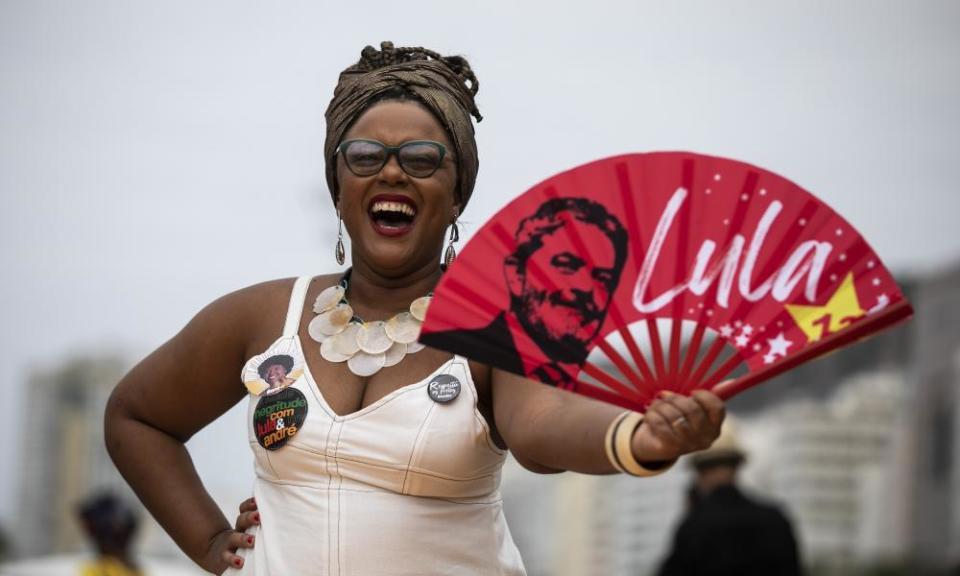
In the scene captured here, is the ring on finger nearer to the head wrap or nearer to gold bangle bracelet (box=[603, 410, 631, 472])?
gold bangle bracelet (box=[603, 410, 631, 472])

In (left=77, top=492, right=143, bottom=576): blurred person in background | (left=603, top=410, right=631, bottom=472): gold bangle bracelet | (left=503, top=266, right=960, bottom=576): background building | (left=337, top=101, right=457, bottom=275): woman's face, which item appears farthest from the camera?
(left=503, top=266, right=960, bottom=576): background building

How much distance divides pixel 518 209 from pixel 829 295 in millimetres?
532

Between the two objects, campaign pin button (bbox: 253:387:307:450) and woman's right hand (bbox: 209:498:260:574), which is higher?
campaign pin button (bbox: 253:387:307:450)

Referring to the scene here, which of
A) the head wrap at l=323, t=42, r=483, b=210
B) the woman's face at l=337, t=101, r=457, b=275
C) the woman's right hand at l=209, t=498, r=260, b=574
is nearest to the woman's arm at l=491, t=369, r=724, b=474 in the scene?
the woman's face at l=337, t=101, r=457, b=275

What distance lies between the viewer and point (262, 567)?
3.16 m

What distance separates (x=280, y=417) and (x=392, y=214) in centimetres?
45

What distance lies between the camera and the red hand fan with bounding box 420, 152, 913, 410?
A: 8.59 feet

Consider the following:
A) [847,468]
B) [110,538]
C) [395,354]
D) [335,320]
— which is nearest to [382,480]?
[395,354]

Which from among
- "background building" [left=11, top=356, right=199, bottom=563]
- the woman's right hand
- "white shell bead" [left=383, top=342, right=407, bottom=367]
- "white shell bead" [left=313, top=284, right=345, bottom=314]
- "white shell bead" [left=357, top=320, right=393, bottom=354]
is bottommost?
"background building" [left=11, top=356, right=199, bottom=563]

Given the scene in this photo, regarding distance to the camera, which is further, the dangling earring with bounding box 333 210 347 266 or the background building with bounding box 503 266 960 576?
the background building with bounding box 503 266 960 576

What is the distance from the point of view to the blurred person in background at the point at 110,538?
5.97 m

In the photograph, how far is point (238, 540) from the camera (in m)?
3.24

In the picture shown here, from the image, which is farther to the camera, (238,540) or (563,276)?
(238,540)

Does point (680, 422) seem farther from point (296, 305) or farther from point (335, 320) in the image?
point (296, 305)
